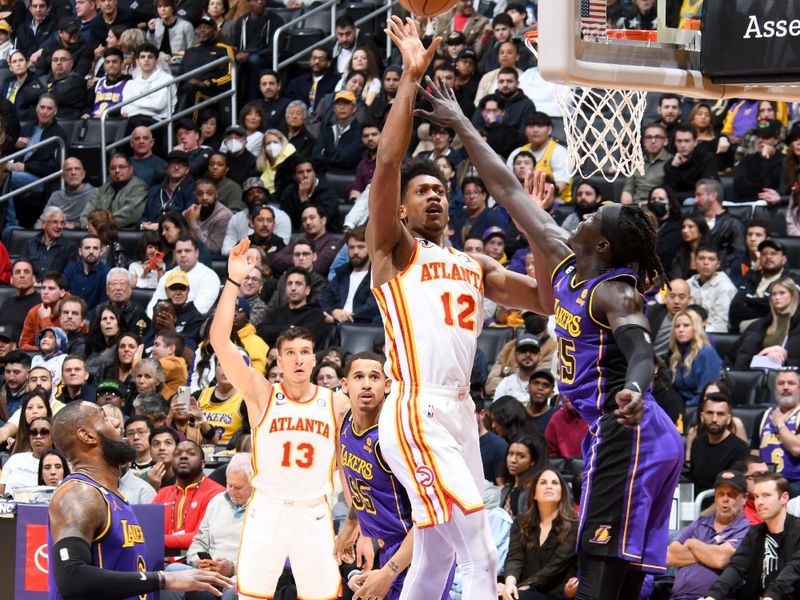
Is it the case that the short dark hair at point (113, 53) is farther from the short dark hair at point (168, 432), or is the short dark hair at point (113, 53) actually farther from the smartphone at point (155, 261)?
the short dark hair at point (168, 432)

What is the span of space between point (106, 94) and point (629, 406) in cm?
1366

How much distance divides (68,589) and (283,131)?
11180 mm

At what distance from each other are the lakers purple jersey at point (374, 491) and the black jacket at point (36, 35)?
44.6ft

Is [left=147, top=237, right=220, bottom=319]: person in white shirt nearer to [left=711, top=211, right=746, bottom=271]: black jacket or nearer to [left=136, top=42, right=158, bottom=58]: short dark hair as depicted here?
[left=136, top=42, right=158, bottom=58]: short dark hair

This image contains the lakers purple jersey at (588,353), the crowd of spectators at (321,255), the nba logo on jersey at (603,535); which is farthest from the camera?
the crowd of spectators at (321,255)

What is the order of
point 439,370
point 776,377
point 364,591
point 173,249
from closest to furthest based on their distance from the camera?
point 439,370
point 364,591
point 776,377
point 173,249

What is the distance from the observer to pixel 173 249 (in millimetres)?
14695

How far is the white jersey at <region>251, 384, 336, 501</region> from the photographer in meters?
8.98

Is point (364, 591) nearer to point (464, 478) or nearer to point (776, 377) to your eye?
point (464, 478)

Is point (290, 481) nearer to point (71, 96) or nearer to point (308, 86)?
point (308, 86)

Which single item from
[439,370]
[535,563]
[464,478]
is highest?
[439,370]

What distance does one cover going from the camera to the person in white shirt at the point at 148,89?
56.0 feet

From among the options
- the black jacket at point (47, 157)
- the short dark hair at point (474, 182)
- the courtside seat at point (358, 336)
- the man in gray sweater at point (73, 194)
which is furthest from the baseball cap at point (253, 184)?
the courtside seat at point (358, 336)

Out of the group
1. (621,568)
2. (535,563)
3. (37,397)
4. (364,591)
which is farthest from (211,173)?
(621,568)
